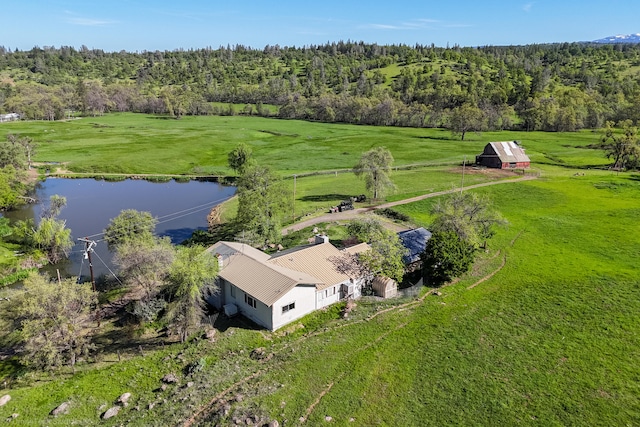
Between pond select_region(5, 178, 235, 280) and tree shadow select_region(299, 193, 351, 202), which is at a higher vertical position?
tree shadow select_region(299, 193, 351, 202)

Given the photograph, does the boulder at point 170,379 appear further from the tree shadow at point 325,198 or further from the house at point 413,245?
the tree shadow at point 325,198

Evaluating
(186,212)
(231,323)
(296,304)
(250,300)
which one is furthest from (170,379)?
(186,212)

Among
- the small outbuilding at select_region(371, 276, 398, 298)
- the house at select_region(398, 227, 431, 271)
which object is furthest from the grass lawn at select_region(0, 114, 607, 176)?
the small outbuilding at select_region(371, 276, 398, 298)

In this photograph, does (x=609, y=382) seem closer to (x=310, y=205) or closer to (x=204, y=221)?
(x=310, y=205)

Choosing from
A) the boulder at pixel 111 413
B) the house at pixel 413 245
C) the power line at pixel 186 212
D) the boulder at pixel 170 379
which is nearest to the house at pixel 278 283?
the house at pixel 413 245

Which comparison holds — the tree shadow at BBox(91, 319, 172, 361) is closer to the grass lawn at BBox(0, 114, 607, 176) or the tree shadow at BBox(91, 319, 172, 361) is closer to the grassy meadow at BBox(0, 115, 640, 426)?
the grassy meadow at BBox(0, 115, 640, 426)

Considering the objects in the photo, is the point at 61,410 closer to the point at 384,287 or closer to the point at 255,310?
the point at 255,310
